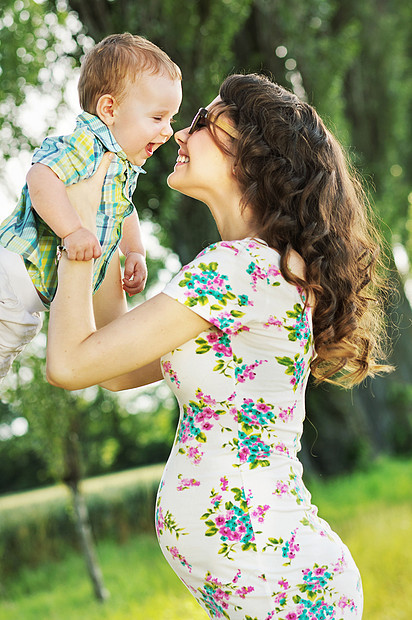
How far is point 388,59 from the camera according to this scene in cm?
1013

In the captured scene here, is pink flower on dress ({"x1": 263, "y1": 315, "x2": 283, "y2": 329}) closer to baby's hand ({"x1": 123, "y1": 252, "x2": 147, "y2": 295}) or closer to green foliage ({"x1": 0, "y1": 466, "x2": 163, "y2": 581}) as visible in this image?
baby's hand ({"x1": 123, "y1": 252, "x2": 147, "y2": 295})

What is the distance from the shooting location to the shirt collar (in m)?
1.80

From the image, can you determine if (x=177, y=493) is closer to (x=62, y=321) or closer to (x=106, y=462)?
(x=62, y=321)

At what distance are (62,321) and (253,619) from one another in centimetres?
74

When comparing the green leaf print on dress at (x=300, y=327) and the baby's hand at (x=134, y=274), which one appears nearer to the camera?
the green leaf print on dress at (x=300, y=327)

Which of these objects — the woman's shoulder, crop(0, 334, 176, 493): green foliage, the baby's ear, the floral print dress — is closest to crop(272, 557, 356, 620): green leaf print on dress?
the floral print dress

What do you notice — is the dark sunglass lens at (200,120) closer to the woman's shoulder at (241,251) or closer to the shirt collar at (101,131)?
the shirt collar at (101,131)

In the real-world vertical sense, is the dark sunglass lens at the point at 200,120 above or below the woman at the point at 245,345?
above

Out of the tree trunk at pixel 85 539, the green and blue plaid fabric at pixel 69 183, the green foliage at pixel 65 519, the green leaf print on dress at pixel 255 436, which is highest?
the green and blue plaid fabric at pixel 69 183

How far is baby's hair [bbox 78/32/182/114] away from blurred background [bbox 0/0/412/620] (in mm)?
1050

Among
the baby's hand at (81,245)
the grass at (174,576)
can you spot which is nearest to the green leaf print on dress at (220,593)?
the baby's hand at (81,245)

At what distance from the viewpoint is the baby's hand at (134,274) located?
2.02 meters

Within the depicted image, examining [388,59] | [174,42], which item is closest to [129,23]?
[174,42]

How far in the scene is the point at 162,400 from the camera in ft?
32.1
